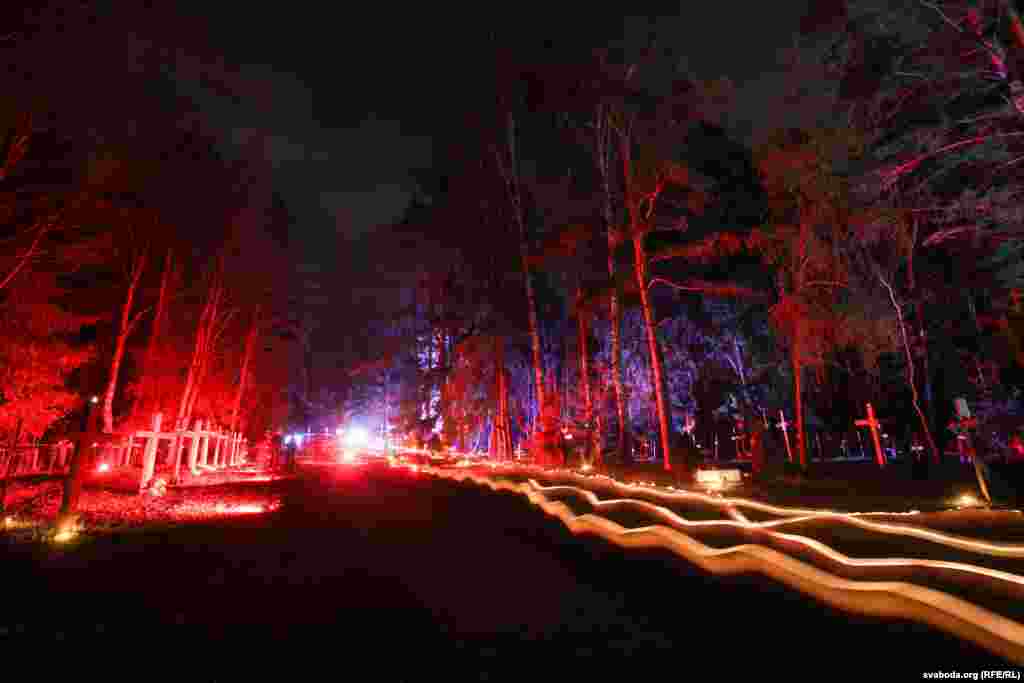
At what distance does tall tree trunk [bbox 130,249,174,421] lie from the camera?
1571 cm

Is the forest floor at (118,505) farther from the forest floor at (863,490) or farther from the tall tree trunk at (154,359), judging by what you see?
the forest floor at (863,490)

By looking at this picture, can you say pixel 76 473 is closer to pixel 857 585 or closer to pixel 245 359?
pixel 857 585

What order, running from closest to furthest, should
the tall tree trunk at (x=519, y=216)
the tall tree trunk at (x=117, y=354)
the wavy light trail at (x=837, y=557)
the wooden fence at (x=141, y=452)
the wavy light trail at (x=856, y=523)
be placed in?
the wavy light trail at (x=837, y=557), the wavy light trail at (x=856, y=523), the wooden fence at (x=141, y=452), the tall tree trunk at (x=117, y=354), the tall tree trunk at (x=519, y=216)

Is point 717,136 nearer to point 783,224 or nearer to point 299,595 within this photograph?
point 783,224

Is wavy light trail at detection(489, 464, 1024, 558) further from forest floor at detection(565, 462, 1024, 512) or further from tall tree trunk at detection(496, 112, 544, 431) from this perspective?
tall tree trunk at detection(496, 112, 544, 431)

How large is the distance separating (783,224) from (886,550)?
14.6m

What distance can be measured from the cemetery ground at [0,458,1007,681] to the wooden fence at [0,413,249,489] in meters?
7.23

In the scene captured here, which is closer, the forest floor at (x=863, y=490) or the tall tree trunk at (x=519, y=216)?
the forest floor at (x=863, y=490)

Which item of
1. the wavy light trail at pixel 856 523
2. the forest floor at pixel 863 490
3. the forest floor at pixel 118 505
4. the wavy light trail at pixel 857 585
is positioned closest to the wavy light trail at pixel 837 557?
the wavy light trail at pixel 857 585

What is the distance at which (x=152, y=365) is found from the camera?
1802 centimetres

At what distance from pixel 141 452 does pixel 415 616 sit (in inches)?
953

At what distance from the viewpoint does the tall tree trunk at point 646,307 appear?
41.5 ft

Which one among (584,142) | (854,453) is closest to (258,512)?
(584,142)

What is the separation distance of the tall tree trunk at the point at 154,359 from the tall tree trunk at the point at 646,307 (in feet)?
51.1
